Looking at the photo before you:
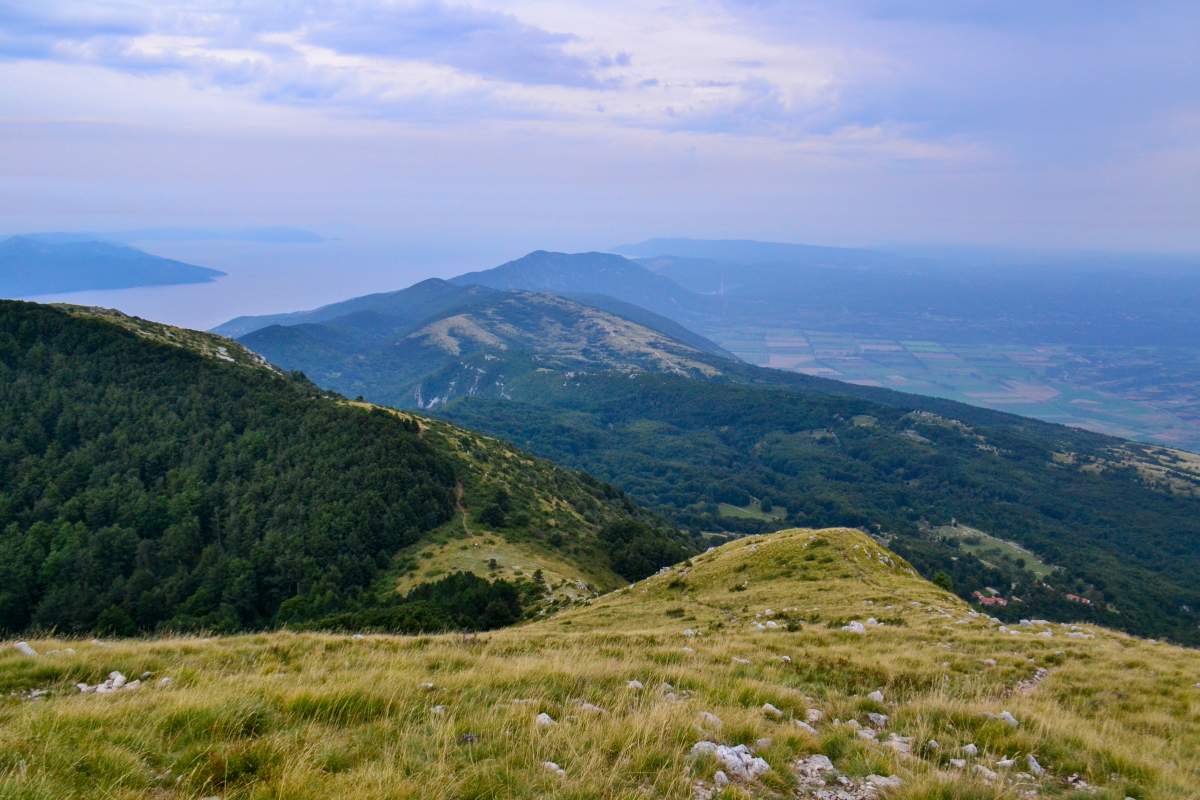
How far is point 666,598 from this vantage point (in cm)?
3272

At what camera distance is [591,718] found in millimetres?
8320

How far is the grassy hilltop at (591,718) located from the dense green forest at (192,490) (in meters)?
24.2

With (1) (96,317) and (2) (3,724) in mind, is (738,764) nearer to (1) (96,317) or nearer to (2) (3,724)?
(2) (3,724)

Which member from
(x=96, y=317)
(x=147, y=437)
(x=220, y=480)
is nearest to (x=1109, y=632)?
(x=220, y=480)

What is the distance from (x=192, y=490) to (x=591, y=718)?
234ft

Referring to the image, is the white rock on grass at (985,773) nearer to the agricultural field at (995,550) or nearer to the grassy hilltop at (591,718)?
the grassy hilltop at (591,718)

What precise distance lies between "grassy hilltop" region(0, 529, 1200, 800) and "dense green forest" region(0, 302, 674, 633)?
954 inches

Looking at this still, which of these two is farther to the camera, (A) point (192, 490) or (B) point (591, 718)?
(A) point (192, 490)

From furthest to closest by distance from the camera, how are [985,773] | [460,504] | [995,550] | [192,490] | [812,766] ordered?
1. [995,550]
2. [460,504]
3. [192,490]
4. [812,766]
5. [985,773]

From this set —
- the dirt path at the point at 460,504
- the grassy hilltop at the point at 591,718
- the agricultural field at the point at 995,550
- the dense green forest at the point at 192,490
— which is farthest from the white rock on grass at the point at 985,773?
the agricultural field at the point at 995,550

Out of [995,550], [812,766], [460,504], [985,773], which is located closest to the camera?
[985,773]

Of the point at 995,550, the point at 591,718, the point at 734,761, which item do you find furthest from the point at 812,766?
the point at 995,550

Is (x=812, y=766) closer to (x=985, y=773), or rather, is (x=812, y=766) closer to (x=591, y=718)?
(x=985, y=773)

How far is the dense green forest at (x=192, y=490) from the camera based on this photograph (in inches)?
1989
